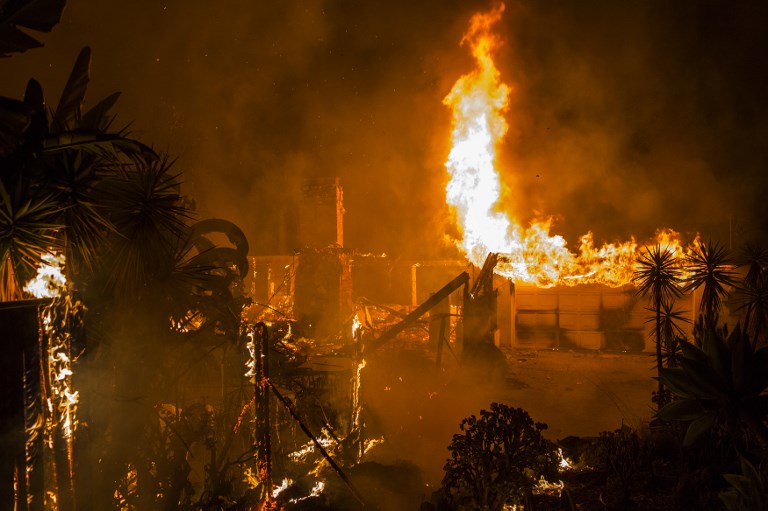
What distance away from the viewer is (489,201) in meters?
21.1

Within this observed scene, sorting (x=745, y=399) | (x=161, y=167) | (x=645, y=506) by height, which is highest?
(x=161, y=167)

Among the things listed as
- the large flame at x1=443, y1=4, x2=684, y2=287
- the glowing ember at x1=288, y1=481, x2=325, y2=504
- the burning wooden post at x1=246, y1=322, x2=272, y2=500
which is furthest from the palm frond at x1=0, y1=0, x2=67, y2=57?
the large flame at x1=443, y1=4, x2=684, y2=287

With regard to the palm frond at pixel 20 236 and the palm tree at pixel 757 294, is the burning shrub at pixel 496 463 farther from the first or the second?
the palm tree at pixel 757 294

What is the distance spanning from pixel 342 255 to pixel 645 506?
8.84 meters

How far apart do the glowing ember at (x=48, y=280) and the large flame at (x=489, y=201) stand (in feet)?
53.7

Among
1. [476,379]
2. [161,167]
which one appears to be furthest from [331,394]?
[476,379]

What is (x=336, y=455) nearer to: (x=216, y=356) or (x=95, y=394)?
(x=216, y=356)

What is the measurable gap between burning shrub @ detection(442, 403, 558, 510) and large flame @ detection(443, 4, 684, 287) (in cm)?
1383

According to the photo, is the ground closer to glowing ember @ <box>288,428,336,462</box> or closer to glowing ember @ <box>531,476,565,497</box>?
glowing ember @ <box>288,428,336,462</box>

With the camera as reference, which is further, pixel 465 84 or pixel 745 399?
pixel 465 84

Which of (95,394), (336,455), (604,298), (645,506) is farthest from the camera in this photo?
(604,298)

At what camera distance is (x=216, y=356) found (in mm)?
7969

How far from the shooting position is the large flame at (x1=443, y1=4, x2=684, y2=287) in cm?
1931

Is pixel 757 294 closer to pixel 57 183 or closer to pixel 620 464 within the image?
pixel 620 464
